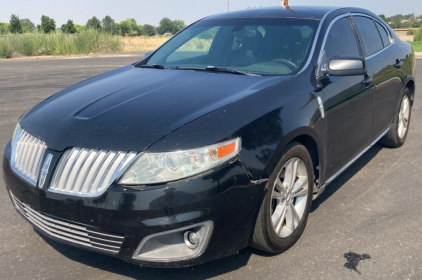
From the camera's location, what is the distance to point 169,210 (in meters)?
2.43

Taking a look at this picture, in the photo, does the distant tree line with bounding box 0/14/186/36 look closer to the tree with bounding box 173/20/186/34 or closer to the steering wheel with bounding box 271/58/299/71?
the tree with bounding box 173/20/186/34

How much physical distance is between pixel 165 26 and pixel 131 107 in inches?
4735

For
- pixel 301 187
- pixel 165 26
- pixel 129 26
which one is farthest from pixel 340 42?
pixel 129 26

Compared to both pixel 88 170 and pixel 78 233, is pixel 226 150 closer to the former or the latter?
pixel 88 170

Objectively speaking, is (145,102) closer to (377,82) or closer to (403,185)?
(377,82)

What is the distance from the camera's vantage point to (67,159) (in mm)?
2646

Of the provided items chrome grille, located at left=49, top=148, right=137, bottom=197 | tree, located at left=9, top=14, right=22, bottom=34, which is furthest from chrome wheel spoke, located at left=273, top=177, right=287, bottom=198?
tree, located at left=9, top=14, right=22, bottom=34

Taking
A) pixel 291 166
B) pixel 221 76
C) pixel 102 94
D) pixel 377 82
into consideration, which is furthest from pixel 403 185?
pixel 102 94

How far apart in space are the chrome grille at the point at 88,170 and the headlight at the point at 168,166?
0.06m

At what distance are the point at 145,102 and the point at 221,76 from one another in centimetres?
75

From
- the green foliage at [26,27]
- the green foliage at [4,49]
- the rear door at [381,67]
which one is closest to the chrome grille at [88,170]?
the rear door at [381,67]

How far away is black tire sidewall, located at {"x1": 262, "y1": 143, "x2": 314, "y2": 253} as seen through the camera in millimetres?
2852

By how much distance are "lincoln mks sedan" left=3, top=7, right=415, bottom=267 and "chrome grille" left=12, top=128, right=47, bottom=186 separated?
11 mm

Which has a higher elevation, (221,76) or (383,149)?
(221,76)
